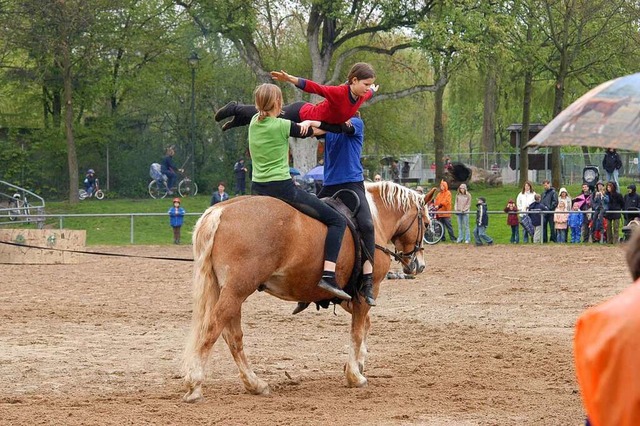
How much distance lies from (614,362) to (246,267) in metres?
6.23

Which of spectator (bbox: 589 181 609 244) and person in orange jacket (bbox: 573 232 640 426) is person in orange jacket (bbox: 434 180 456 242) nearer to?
spectator (bbox: 589 181 609 244)

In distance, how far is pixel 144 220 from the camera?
105 feet

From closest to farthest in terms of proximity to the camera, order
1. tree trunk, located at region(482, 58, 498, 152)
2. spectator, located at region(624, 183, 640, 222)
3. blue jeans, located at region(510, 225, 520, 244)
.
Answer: spectator, located at region(624, 183, 640, 222), blue jeans, located at region(510, 225, 520, 244), tree trunk, located at region(482, 58, 498, 152)

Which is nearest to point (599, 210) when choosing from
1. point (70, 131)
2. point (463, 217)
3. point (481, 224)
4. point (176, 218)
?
point (481, 224)

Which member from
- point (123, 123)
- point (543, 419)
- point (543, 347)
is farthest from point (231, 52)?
point (543, 419)

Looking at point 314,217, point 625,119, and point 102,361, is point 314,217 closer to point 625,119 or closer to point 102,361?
point 102,361

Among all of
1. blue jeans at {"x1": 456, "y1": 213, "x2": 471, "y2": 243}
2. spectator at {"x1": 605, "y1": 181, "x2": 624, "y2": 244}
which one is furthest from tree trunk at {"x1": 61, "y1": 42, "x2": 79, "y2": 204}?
spectator at {"x1": 605, "y1": 181, "x2": 624, "y2": 244}

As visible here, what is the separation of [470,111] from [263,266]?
139 feet

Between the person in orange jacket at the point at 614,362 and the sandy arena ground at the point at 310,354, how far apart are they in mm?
5397

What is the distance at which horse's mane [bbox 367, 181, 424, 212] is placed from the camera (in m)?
10.0

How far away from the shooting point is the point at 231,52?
46.3 metres

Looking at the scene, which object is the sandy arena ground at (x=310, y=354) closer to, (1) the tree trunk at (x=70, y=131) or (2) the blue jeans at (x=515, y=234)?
(2) the blue jeans at (x=515, y=234)

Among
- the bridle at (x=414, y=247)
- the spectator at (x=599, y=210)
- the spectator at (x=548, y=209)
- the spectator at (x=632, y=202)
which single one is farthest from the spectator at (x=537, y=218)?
the bridle at (x=414, y=247)

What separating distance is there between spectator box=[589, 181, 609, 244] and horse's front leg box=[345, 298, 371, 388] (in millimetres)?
16019
